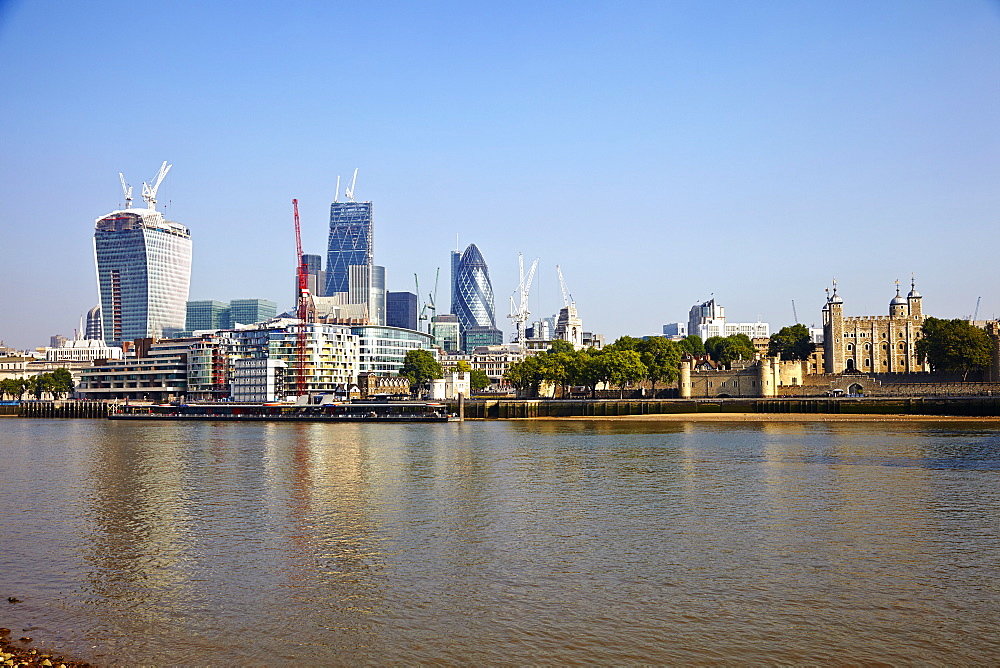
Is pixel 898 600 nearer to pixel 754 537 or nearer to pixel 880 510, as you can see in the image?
pixel 754 537

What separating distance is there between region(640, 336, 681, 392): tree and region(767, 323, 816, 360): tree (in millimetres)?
19413

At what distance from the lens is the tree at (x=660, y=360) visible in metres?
141

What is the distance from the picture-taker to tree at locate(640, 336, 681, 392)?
141 meters

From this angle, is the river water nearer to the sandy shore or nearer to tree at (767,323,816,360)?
the sandy shore

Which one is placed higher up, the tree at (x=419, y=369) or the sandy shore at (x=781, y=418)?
the tree at (x=419, y=369)

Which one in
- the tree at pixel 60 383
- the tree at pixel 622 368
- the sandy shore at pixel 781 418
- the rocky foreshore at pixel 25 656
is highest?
the tree at pixel 622 368

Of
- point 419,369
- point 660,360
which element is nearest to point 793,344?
point 660,360

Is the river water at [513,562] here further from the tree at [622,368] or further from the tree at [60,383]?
the tree at [60,383]

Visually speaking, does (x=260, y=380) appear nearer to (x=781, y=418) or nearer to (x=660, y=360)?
(x=660, y=360)

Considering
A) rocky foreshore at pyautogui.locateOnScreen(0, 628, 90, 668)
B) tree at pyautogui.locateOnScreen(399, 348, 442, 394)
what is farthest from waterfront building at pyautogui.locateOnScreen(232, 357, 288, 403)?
rocky foreshore at pyautogui.locateOnScreen(0, 628, 90, 668)

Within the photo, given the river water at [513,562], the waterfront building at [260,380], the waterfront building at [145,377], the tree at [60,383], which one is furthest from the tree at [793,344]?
the tree at [60,383]

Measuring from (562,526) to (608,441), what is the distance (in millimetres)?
42505

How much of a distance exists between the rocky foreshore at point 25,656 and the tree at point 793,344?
14623 centimetres

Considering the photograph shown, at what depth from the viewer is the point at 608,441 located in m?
77.0
